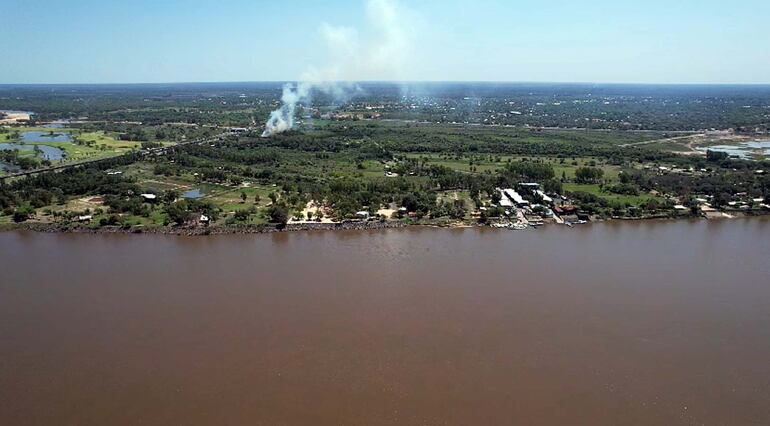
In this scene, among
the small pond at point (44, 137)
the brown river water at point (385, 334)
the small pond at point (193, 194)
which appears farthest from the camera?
the small pond at point (44, 137)

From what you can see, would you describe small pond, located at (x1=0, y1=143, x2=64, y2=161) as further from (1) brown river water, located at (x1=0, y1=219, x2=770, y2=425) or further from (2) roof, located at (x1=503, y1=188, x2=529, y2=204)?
(2) roof, located at (x1=503, y1=188, x2=529, y2=204)

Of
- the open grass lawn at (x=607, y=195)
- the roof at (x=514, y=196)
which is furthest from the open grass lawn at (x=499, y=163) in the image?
the roof at (x=514, y=196)

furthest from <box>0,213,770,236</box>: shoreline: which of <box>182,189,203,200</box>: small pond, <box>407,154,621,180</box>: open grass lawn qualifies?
<box>407,154,621,180</box>: open grass lawn

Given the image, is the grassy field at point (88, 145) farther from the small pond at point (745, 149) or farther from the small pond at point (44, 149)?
the small pond at point (745, 149)

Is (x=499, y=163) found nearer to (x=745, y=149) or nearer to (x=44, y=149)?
(x=745, y=149)

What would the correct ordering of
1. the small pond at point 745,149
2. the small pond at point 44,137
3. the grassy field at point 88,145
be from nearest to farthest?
the grassy field at point 88,145 → the small pond at point 745,149 → the small pond at point 44,137

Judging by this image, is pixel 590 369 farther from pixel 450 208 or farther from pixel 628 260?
pixel 450 208

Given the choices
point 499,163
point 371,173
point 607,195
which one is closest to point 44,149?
point 371,173

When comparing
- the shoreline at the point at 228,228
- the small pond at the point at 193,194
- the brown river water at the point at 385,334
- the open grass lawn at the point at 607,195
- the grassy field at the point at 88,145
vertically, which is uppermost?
the grassy field at the point at 88,145
